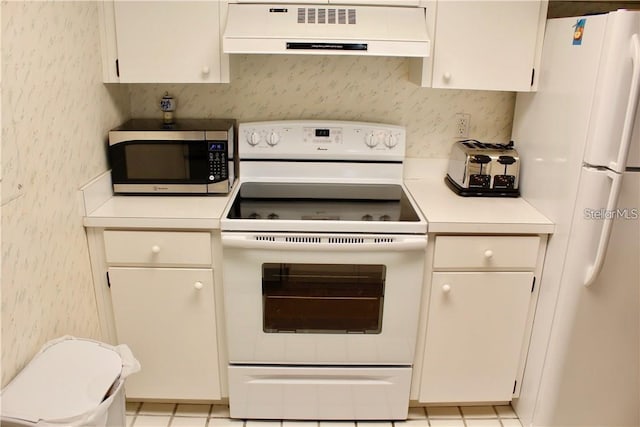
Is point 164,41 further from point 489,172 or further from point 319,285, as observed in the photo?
point 489,172

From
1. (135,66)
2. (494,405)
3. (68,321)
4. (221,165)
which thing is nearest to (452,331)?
(494,405)

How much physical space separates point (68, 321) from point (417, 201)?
1.38m

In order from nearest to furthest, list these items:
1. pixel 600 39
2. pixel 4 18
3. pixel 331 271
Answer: pixel 4 18 → pixel 600 39 → pixel 331 271

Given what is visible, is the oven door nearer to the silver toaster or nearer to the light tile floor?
the light tile floor

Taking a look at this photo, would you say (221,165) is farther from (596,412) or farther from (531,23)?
(596,412)

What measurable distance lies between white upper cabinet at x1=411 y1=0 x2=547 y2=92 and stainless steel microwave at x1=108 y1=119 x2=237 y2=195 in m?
0.88

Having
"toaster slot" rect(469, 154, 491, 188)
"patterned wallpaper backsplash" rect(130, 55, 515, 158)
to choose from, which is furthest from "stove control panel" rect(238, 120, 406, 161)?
"toaster slot" rect(469, 154, 491, 188)

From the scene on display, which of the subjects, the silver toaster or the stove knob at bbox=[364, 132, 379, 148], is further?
the stove knob at bbox=[364, 132, 379, 148]

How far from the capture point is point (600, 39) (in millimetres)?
1592

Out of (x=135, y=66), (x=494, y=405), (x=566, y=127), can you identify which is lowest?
(x=494, y=405)

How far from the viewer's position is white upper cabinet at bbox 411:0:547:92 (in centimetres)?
196

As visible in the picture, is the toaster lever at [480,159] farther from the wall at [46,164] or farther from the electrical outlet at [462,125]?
Result: the wall at [46,164]

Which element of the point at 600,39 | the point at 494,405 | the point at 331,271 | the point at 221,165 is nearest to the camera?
the point at 600,39

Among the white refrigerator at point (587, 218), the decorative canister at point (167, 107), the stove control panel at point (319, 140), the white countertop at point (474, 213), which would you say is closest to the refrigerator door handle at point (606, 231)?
the white refrigerator at point (587, 218)
